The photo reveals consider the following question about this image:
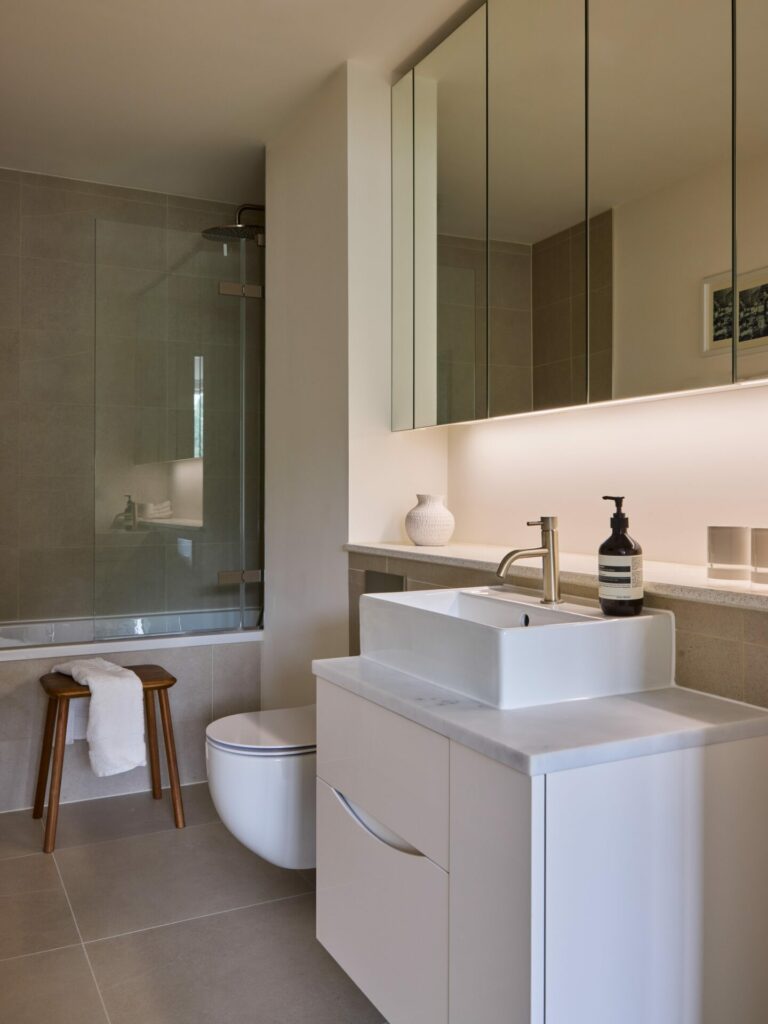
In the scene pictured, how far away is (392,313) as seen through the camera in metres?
2.77

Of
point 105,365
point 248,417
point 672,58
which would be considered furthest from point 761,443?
point 105,365

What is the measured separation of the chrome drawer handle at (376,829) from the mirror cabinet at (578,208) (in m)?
1.03

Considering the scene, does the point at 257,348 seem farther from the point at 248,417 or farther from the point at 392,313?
the point at 392,313

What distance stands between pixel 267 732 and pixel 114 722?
2.26 ft

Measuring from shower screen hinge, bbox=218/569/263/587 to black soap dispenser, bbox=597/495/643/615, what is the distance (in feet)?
6.71

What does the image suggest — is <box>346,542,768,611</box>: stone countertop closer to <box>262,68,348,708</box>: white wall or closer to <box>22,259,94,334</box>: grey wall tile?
<box>262,68,348,708</box>: white wall

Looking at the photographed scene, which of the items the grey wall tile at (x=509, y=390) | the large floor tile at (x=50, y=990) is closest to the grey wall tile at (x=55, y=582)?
the large floor tile at (x=50, y=990)

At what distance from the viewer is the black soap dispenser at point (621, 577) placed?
1.58 m

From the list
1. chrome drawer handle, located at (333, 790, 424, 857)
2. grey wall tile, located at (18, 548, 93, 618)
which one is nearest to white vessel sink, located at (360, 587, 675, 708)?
chrome drawer handle, located at (333, 790, 424, 857)

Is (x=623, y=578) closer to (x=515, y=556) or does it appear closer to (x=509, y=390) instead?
(x=515, y=556)

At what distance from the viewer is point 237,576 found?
11.2 feet

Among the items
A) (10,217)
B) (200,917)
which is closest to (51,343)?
(10,217)

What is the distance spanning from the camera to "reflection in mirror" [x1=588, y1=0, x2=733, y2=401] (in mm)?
1653

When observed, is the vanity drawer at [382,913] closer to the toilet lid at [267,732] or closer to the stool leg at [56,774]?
the toilet lid at [267,732]
